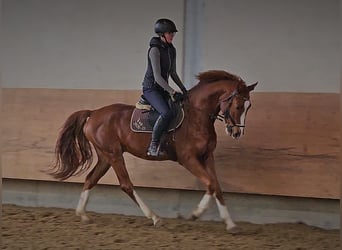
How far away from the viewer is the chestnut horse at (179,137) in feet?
15.1

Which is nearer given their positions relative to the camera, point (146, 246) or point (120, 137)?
point (146, 246)

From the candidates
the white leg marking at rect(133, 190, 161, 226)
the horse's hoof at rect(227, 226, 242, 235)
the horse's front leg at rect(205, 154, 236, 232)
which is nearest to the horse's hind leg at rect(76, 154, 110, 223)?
the white leg marking at rect(133, 190, 161, 226)

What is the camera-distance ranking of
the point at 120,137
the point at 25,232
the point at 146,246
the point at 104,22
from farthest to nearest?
the point at 104,22 → the point at 120,137 → the point at 25,232 → the point at 146,246

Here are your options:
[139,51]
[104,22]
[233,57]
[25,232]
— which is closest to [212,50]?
[233,57]

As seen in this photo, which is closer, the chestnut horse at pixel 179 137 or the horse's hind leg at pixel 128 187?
the chestnut horse at pixel 179 137

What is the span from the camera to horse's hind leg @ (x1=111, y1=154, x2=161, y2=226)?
4891mm

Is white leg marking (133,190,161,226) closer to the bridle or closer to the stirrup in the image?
the stirrup

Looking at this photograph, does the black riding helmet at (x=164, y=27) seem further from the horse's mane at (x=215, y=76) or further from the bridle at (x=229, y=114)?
the bridle at (x=229, y=114)

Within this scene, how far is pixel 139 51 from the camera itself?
5.66 m

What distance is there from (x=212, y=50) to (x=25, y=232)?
7.34 feet

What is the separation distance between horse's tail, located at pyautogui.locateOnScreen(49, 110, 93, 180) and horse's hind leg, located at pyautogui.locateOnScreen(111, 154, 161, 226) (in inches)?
12.3

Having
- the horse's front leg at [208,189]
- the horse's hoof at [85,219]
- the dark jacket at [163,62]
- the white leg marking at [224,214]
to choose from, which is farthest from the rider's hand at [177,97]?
the horse's hoof at [85,219]

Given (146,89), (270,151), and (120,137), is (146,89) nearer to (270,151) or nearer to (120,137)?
(120,137)

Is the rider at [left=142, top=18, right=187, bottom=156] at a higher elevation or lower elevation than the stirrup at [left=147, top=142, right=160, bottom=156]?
higher
